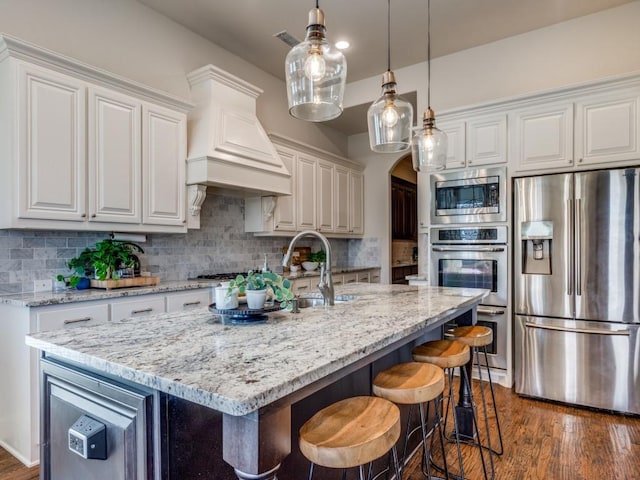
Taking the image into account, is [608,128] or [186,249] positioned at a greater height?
[608,128]

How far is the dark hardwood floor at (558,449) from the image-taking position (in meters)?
2.15

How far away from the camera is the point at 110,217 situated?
9.23 feet

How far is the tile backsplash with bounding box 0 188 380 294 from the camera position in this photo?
2635 mm

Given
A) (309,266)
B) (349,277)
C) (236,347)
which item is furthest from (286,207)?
(236,347)

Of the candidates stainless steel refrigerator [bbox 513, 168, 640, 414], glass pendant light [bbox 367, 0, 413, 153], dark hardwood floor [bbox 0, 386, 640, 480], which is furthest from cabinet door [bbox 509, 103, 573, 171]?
dark hardwood floor [bbox 0, 386, 640, 480]

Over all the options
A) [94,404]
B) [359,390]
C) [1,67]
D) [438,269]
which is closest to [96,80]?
[1,67]

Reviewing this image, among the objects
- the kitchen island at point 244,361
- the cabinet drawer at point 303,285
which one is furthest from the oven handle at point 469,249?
the kitchen island at point 244,361

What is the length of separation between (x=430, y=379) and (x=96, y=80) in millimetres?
2835

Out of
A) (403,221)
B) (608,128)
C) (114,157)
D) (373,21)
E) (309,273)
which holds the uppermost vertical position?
(373,21)

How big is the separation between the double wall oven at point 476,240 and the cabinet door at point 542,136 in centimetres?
22

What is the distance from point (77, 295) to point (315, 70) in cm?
198

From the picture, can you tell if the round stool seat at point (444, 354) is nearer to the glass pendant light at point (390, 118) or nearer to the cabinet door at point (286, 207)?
the glass pendant light at point (390, 118)

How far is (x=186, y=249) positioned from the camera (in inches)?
146

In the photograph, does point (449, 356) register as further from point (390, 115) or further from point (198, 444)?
point (390, 115)
